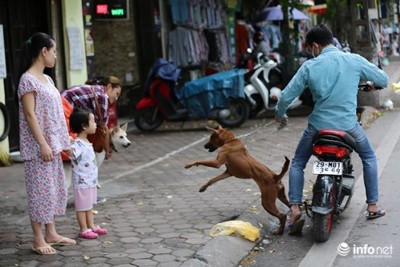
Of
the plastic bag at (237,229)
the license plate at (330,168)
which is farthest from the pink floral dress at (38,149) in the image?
the license plate at (330,168)

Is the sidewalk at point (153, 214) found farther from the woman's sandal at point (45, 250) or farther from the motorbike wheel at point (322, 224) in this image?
the motorbike wheel at point (322, 224)

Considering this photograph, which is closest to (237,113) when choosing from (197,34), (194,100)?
(194,100)

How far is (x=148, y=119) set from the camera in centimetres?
1466

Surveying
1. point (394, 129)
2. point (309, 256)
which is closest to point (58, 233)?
point (309, 256)

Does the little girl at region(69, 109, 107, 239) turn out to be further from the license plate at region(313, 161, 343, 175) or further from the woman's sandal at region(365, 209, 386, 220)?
the woman's sandal at region(365, 209, 386, 220)

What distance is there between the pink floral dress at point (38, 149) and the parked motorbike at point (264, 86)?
9.02m

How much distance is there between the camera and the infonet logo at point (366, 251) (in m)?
5.75

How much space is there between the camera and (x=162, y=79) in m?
14.0

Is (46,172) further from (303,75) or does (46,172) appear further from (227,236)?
(303,75)

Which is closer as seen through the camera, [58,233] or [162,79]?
[58,233]

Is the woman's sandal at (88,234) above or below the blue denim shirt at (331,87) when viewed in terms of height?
below

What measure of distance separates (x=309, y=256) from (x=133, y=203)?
8.55 ft

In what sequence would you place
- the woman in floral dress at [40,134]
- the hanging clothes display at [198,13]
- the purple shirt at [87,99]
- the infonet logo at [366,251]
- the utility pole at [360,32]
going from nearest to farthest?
1. the infonet logo at [366,251]
2. the woman in floral dress at [40,134]
3. the purple shirt at [87,99]
4. the utility pole at [360,32]
5. the hanging clothes display at [198,13]

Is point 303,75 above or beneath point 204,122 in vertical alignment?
above
